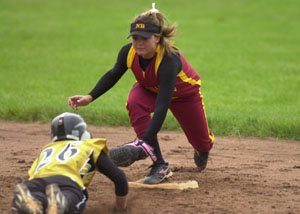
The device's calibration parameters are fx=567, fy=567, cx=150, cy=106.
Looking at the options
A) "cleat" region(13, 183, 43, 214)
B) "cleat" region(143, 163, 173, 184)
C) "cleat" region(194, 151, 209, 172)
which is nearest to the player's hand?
"cleat" region(143, 163, 173, 184)

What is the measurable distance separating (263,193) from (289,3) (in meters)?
19.3

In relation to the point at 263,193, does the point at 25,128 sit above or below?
below

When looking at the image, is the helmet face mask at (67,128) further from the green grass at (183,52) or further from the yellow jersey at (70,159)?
the green grass at (183,52)

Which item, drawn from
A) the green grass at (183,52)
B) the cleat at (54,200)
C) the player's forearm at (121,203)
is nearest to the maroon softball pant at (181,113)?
the player's forearm at (121,203)

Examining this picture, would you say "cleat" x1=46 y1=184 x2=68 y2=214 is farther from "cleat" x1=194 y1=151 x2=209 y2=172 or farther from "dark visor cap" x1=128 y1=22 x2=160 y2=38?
"cleat" x1=194 y1=151 x2=209 y2=172

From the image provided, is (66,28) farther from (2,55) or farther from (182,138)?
(182,138)

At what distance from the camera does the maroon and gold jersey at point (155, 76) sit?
17.5ft

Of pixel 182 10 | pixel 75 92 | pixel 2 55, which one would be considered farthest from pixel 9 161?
pixel 182 10

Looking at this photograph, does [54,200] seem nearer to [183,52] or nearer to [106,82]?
[106,82]

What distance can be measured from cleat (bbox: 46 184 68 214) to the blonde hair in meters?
1.92

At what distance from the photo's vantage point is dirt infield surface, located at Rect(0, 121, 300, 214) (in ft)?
16.3

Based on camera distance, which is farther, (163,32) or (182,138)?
(182,138)

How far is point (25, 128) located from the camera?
28.3 feet

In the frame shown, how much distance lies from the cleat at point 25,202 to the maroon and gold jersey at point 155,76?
187 centimetres
